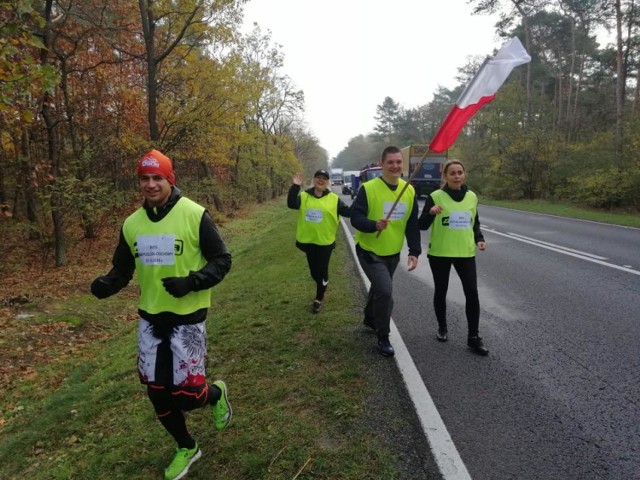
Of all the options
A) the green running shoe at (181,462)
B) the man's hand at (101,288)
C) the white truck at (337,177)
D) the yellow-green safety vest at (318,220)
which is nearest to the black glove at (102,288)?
the man's hand at (101,288)

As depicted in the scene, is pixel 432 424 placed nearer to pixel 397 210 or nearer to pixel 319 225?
pixel 397 210

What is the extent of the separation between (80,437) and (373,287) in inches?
120

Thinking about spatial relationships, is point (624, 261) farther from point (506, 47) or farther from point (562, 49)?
point (562, 49)

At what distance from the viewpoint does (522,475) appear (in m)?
2.62

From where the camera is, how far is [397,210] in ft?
15.0

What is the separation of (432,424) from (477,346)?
5.24 feet

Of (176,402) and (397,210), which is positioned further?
(397,210)

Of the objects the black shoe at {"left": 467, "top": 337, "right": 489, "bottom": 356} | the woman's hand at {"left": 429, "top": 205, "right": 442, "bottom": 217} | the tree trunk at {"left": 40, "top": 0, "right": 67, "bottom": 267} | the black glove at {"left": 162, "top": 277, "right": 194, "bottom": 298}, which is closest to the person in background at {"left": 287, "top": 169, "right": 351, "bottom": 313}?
the woman's hand at {"left": 429, "top": 205, "right": 442, "bottom": 217}

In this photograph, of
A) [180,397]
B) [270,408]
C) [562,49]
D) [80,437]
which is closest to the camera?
[180,397]

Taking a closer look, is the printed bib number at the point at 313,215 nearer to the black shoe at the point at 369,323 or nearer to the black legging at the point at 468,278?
the black shoe at the point at 369,323

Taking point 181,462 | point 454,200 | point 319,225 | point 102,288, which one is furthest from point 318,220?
point 181,462

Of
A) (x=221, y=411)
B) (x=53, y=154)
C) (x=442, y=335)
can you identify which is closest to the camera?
(x=221, y=411)

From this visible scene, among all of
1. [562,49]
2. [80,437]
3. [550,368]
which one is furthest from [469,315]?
[562,49]

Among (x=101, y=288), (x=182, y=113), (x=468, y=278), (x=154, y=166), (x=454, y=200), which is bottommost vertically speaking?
(x=468, y=278)
